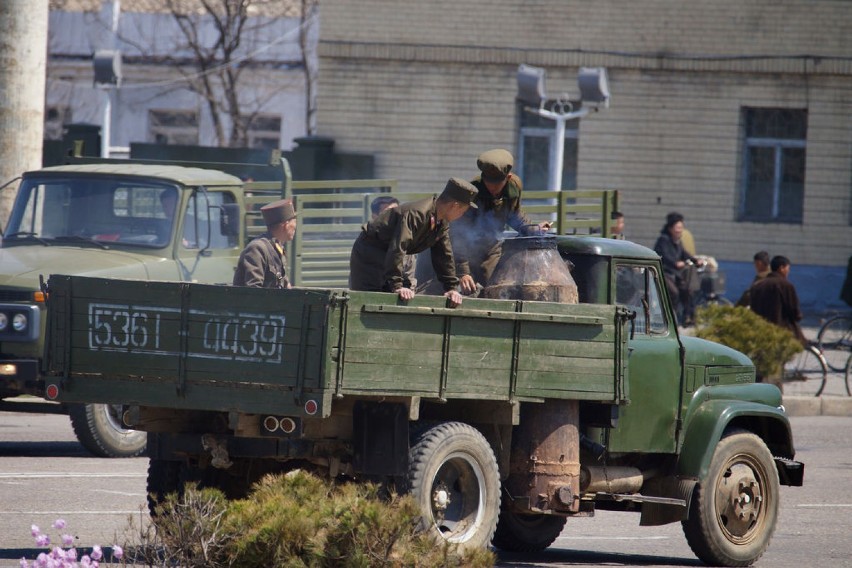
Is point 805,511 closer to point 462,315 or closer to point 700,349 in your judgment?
point 700,349

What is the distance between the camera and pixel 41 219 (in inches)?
511

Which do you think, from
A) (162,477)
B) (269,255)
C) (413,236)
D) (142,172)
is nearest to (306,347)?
(413,236)

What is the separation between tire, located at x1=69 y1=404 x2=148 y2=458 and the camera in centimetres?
1226

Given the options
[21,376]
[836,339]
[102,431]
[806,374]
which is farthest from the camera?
[836,339]

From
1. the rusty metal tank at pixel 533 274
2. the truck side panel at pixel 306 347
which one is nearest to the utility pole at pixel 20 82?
the truck side panel at pixel 306 347

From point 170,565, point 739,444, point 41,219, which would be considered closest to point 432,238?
point 739,444

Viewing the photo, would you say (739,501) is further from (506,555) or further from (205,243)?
(205,243)

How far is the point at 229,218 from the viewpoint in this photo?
43.2 ft

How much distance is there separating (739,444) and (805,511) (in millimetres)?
2490

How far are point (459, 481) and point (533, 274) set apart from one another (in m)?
1.38

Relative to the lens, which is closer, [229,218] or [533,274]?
[533,274]

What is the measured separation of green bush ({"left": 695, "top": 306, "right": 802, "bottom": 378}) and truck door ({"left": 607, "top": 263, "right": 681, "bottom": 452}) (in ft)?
26.5

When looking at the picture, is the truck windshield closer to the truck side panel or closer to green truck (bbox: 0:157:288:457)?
green truck (bbox: 0:157:288:457)

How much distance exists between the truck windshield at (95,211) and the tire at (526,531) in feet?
15.6
